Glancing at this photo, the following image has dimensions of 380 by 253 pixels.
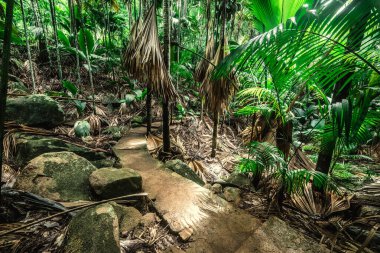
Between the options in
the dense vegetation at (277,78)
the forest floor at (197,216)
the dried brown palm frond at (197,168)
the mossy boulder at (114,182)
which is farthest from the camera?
the dried brown palm frond at (197,168)

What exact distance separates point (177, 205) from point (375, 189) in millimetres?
1907

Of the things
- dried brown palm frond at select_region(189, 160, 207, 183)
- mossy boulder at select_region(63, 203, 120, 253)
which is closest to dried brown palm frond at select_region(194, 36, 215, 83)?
dried brown palm frond at select_region(189, 160, 207, 183)

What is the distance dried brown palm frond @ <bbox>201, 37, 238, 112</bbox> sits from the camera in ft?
11.8

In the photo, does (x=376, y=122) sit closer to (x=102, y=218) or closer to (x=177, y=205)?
(x=177, y=205)

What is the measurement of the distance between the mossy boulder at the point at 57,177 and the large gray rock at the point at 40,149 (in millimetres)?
512

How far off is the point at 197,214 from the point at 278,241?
0.83m

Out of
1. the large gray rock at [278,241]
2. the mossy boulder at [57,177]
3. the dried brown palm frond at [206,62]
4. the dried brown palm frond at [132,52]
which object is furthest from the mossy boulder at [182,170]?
the dried brown palm frond at [206,62]

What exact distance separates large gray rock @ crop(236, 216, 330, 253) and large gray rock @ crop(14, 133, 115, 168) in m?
A: 2.26

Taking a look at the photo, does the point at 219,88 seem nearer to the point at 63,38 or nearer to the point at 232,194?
the point at 232,194

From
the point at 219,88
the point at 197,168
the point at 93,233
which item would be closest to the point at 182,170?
the point at 197,168

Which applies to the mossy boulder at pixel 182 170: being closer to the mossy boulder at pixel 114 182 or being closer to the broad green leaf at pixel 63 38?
the mossy boulder at pixel 114 182

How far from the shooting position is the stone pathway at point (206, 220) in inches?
78.1

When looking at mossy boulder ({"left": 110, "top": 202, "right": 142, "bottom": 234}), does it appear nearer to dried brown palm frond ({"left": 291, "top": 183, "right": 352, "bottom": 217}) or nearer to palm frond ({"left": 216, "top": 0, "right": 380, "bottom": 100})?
palm frond ({"left": 216, "top": 0, "right": 380, "bottom": 100})

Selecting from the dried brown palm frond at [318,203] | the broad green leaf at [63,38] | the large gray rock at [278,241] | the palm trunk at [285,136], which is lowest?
the large gray rock at [278,241]
